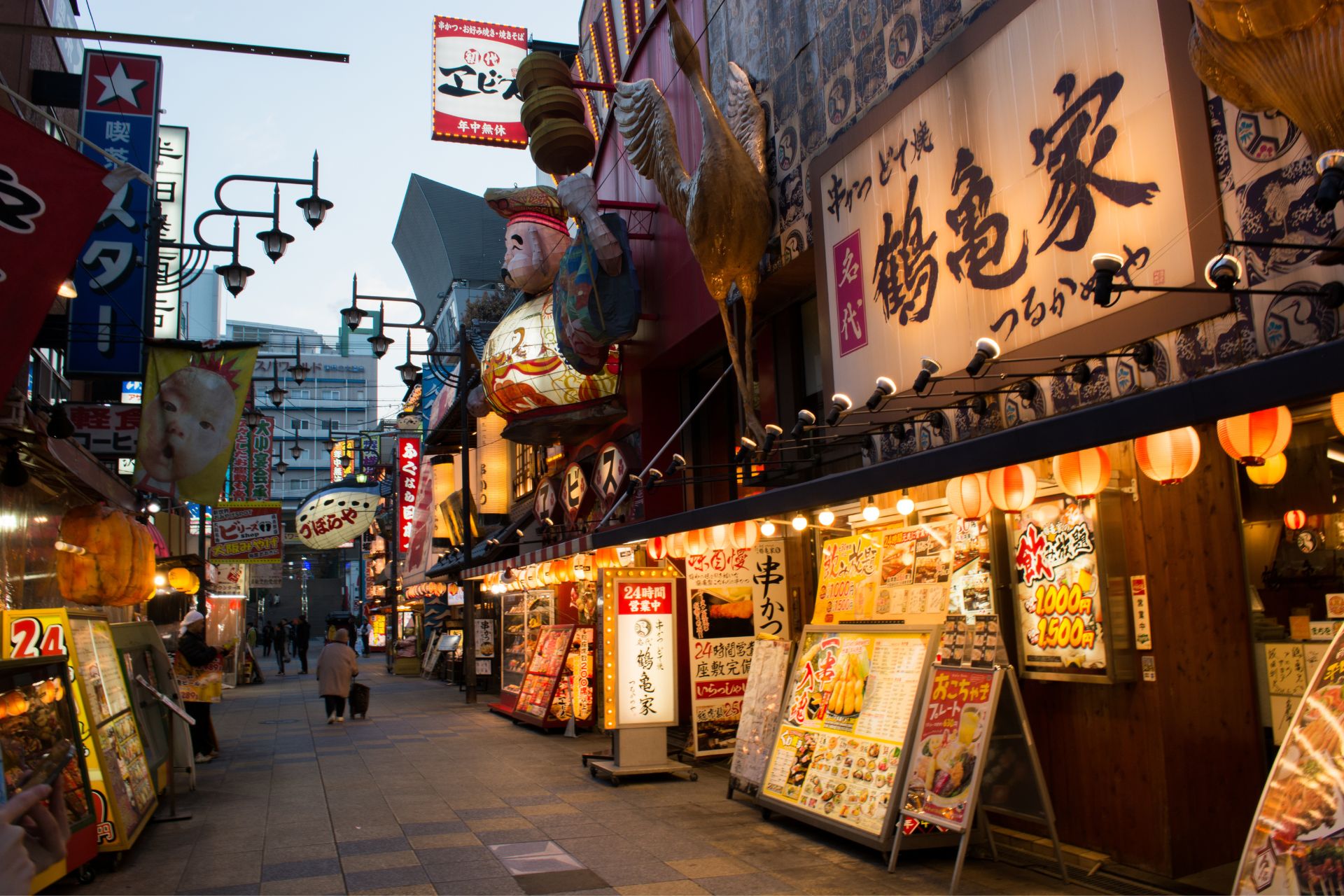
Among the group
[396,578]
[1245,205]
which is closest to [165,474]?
[1245,205]

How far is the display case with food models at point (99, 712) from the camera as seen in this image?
8.23 m

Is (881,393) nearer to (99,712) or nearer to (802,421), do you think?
(802,421)

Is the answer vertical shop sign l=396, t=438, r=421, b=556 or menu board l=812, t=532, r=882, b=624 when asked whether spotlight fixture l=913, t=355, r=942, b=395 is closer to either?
menu board l=812, t=532, r=882, b=624

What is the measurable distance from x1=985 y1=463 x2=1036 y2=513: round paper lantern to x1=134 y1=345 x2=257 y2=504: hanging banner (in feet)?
32.2

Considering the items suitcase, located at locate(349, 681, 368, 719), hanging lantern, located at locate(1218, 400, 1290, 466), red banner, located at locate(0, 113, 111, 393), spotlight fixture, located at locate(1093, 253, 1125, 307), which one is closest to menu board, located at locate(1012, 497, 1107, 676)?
hanging lantern, located at locate(1218, 400, 1290, 466)

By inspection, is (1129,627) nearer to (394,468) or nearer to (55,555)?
(55,555)

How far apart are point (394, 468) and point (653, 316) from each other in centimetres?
3485

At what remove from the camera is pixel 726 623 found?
43.4 ft

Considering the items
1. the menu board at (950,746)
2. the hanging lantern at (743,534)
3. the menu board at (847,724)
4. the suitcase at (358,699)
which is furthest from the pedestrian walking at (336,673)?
the menu board at (950,746)

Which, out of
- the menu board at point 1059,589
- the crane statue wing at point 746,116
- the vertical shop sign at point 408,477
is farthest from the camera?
the vertical shop sign at point 408,477

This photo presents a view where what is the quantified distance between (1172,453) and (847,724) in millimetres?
4073

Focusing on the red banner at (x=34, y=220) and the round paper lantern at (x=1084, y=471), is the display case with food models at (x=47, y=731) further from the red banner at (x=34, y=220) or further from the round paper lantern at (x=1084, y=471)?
the round paper lantern at (x=1084, y=471)

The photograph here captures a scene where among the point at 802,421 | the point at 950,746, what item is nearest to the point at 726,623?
the point at 802,421

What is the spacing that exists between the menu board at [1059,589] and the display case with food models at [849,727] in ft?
2.76
